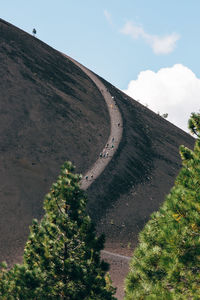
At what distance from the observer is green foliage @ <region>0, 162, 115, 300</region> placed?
15461 mm

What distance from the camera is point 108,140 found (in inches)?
2539

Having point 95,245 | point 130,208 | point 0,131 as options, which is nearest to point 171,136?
point 130,208

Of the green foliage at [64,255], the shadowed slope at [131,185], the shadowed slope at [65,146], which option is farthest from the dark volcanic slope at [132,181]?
the green foliage at [64,255]

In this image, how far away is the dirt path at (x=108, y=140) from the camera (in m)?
50.7

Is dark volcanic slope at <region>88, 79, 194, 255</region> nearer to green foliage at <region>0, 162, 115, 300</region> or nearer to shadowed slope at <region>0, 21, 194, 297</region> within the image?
shadowed slope at <region>0, 21, 194, 297</region>

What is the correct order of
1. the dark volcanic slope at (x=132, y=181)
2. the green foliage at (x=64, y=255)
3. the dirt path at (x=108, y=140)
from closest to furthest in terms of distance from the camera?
the green foliage at (x=64, y=255) → the dark volcanic slope at (x=132, y=181) → the dirt path at (x=108, y=140)

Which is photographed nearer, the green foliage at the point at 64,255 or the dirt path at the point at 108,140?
the green foliage at the point at 64,255

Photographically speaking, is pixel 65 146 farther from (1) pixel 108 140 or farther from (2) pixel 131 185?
(2) pixel 131 185

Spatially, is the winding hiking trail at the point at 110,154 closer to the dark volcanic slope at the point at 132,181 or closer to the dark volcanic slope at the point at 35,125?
the dark volcanic slope at the point at 132,181

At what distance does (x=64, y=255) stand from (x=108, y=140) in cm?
4890

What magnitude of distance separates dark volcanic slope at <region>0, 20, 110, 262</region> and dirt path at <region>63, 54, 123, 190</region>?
1.32 metres

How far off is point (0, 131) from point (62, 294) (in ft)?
140

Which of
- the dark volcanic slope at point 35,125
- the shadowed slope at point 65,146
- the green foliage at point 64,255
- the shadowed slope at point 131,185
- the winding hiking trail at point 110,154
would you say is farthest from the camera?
the shadowed slope at point 65,146

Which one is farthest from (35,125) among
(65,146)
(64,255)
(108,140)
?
(64,255)
